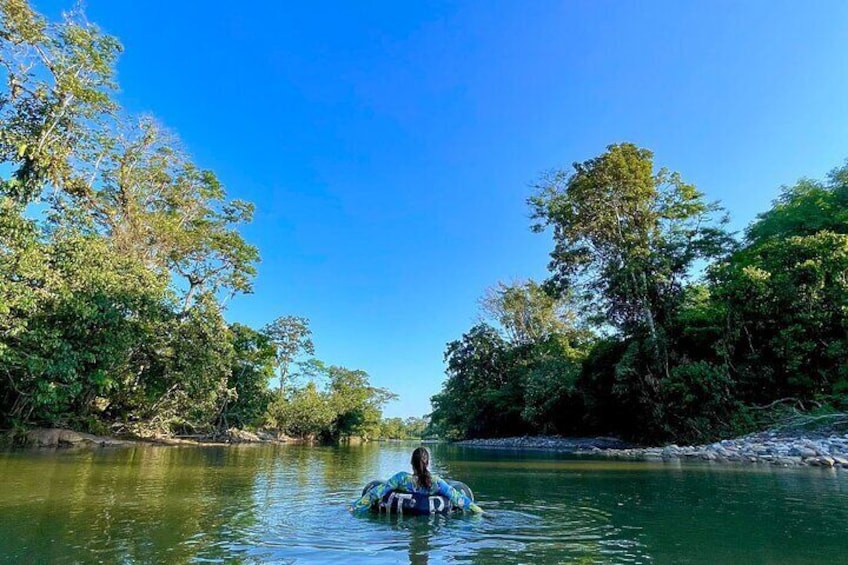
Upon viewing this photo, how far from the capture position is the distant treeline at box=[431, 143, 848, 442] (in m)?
17.7

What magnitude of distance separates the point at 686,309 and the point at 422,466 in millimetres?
19354

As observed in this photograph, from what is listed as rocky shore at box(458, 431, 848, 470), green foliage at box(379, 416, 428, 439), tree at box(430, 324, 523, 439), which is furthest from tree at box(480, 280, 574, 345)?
green foliage at box(379, 416, 428, 439)

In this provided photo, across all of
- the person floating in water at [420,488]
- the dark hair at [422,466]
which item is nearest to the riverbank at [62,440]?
the person floating in water at [420,488]

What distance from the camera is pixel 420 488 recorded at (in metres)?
5.96

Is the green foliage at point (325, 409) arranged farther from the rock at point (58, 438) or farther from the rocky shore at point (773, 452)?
the rocky shore at point (773, 452)

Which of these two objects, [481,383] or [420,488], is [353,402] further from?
[420,488]

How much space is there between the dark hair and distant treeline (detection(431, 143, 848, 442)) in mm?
14925

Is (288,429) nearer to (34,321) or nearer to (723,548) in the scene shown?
(34,321)

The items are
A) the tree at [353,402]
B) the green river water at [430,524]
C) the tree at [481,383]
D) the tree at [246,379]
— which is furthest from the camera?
the tree at [353,402]

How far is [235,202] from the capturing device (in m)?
30.7

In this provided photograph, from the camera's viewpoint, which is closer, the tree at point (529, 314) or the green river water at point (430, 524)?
the green river water at point (430, 524)

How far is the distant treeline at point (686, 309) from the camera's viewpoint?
58.1 feet

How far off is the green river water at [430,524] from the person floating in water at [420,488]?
245 mm

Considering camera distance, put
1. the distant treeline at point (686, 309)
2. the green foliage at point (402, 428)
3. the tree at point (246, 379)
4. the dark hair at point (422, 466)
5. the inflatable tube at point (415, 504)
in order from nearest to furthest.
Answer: the inflatable tube at point (415, 504), the dark hair at point (422, 466), the distant treeline at point (686, 309), the tree at point (246, 379), the green foliage at point (402, 428)
